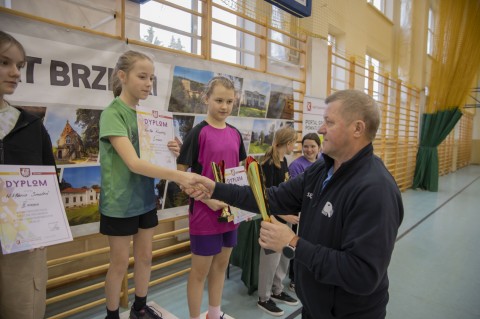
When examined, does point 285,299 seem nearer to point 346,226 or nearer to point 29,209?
point 346,226

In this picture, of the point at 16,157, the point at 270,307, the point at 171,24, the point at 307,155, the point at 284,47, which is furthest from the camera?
the point at 284,47

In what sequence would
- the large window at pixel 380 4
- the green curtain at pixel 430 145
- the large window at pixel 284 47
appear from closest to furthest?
the large window at pixel 284 47 < the large window at pixel 380 4 < the green curtain at pixel 430 145

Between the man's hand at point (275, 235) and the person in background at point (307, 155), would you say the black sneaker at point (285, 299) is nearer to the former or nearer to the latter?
the person in background at point (307, 155)

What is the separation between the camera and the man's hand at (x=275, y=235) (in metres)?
1.14

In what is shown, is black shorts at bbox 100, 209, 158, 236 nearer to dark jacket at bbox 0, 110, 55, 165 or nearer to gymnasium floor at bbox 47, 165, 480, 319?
dark jacket at bbox 0, 110, 55, 165

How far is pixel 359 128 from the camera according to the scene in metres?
1.14

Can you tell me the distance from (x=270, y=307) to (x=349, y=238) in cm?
167

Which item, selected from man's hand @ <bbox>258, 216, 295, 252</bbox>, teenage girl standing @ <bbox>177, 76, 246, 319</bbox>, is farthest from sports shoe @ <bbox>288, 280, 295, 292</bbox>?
man's hand @ <bbox>258, 216, 295, 252</bbox>

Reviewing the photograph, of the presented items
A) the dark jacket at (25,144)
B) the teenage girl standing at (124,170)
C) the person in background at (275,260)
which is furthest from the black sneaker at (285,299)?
the dark jacket at (25,144)

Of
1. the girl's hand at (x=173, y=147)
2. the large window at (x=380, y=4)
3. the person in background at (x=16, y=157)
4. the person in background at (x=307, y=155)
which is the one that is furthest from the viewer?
the large window at (x=380, y=4)

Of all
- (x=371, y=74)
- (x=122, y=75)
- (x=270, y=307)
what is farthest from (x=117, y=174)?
(x=371, y=74)

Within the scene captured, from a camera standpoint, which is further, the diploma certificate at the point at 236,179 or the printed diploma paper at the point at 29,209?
the diploma certificate at the point at 236,179

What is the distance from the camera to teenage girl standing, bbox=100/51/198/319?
1.50 meters

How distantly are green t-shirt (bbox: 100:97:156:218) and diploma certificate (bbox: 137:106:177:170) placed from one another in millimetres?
65
